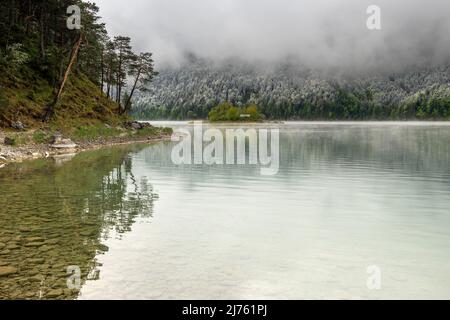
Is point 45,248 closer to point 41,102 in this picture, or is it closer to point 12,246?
point 12,246

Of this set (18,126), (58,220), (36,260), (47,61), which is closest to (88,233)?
(58,220)

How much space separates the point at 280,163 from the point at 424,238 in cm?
2523

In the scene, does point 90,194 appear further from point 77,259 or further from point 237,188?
point 77,259

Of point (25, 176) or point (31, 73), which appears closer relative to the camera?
point (25, 176)

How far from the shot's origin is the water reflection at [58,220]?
11.0 metres

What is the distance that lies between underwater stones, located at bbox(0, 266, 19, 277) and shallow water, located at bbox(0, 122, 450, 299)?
0.09 m

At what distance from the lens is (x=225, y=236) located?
15.3 m

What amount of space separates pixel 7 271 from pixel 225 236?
22.2ft

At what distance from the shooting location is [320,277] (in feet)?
37.3

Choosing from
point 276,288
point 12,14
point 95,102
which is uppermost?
point 12,14

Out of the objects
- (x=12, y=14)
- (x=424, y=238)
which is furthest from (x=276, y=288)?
(x=12, y=14)

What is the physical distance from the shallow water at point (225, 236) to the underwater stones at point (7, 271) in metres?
0.09

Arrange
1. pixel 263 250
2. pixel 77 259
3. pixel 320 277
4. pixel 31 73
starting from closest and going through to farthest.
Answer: pixel 320 277 < pixel 77 259 < pixel 263 250 < pixel 31 73

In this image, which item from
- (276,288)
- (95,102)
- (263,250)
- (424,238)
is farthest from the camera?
(95,102)
